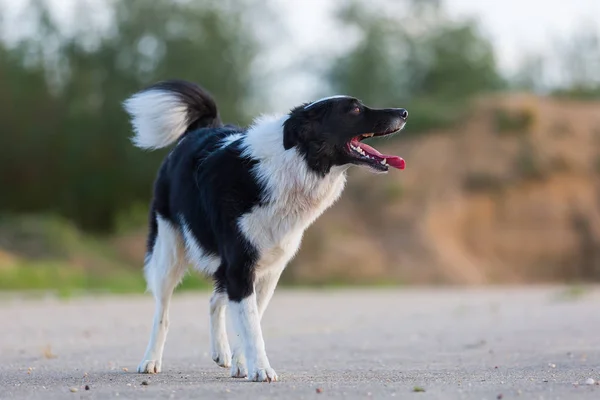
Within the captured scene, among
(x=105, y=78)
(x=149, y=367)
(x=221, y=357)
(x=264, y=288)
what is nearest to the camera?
(x=264, y=288)

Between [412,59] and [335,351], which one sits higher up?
[412,59]

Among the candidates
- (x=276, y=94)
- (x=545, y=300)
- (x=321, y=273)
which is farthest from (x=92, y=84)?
(x=545, y=300)

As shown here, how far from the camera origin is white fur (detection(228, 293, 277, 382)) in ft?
21.6

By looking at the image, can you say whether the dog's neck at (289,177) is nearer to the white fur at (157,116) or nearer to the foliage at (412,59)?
the white fur at (157,116)

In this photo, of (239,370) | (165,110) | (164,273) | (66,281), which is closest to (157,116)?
(165,110)

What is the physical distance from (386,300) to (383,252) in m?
9.05

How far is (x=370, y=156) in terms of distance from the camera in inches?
270

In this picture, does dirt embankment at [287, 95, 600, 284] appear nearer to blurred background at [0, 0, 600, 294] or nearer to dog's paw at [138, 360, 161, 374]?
blurred background at [0, 0, 600, 294]

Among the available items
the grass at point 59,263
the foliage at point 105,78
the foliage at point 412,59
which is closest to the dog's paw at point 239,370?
the grass at point 59,263

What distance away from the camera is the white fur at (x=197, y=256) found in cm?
729

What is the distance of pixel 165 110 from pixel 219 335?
196 cm

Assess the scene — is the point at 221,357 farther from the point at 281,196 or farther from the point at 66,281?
the point at 66,281

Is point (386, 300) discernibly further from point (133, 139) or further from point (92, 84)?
point (92, 84)

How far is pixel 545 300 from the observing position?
17516 mm
